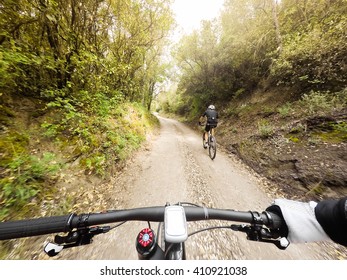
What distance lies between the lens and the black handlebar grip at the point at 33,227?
0.88 meters

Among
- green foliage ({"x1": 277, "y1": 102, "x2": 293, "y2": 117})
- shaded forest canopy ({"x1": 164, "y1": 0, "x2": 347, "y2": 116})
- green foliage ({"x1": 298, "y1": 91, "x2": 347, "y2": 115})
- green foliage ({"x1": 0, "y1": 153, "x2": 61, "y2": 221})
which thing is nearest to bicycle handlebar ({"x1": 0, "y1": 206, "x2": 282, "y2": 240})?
green foliage ({"x1": 0, "y1": 153, "x2": 61, "y2": 221})

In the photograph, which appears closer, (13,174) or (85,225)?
(85,225)

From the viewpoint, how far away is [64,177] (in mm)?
3434

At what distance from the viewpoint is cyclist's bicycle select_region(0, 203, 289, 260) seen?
2.77 ft

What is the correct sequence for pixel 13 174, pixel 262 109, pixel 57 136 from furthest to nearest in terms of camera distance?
1. pixel 262 109
2. pixel 57 136
3. pixel 13 174

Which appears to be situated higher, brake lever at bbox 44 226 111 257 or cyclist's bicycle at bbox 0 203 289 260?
cyclist's bicycle at bbox 0 203 289 260

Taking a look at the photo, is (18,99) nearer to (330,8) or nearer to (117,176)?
(117,176)

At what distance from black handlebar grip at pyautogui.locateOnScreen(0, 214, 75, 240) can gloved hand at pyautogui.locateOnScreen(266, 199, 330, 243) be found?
1522 millimetres

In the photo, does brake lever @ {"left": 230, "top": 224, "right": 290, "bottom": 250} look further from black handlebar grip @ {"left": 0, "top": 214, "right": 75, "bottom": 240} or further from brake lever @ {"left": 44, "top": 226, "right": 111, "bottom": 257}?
black handlebar grip @ {"left": 0, "top": 214, "right": 75, "bottom": 240}

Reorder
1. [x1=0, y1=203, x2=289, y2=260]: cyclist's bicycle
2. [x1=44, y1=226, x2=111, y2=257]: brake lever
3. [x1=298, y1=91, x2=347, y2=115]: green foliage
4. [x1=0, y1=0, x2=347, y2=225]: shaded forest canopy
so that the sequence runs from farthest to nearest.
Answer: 1. [x1=298, y1=91, x2=347, y2=115]: green foliage
2. [x1=0, y1=0, x2=347, y2=225]: shaded forest canopy
3. [x1=44, y1=226, x2=111, y2=257]: brake lever
4. [x1=0, y1=203, x2=289, y2=260]: cyclist's bicycle

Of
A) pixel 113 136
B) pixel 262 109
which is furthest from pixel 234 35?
pixel 113 136

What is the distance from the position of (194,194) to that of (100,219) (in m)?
3.23

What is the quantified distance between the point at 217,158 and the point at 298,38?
22.1 ft

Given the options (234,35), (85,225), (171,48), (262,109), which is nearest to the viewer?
(85,225)
